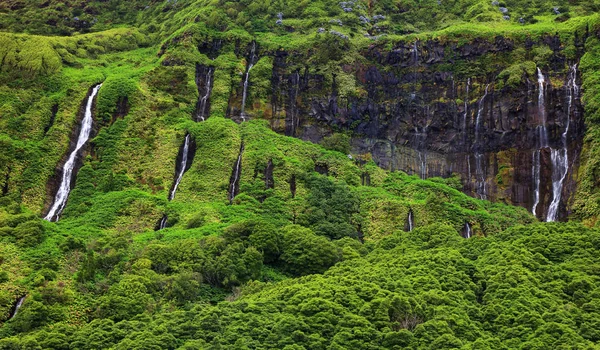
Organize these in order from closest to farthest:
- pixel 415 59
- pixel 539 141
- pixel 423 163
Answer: pixel 539 141 → pixel 423 163 → pixel 415 59

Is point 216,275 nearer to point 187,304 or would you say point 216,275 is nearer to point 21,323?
point 187,304

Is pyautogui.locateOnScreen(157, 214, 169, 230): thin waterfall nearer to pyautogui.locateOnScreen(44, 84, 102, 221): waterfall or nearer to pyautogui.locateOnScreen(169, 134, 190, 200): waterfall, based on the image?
pyautogui.locateOnScreen(169, 134, 190, 200): waterfall

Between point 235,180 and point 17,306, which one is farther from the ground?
point 235,180

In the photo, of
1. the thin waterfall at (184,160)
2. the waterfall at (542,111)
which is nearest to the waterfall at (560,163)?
the waterfall at (542,111)

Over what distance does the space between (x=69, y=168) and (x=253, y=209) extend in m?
21.1

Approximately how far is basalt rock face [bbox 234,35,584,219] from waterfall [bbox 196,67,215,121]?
781cm

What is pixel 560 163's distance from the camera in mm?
79125

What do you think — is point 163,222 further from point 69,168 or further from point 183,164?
point 69,168

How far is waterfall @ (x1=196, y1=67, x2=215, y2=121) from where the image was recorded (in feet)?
295

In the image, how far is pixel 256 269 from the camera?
203 feet

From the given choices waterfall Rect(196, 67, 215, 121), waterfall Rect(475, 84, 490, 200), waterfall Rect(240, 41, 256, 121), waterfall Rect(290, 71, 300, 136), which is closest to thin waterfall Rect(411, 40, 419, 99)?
waterfall Rect(475, 84, 490, 200)

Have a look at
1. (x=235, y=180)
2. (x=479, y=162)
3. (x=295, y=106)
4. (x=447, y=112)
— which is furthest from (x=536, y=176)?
(x=235, y=180)

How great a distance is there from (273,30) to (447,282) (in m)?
58.5

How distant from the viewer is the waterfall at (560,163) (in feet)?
252
